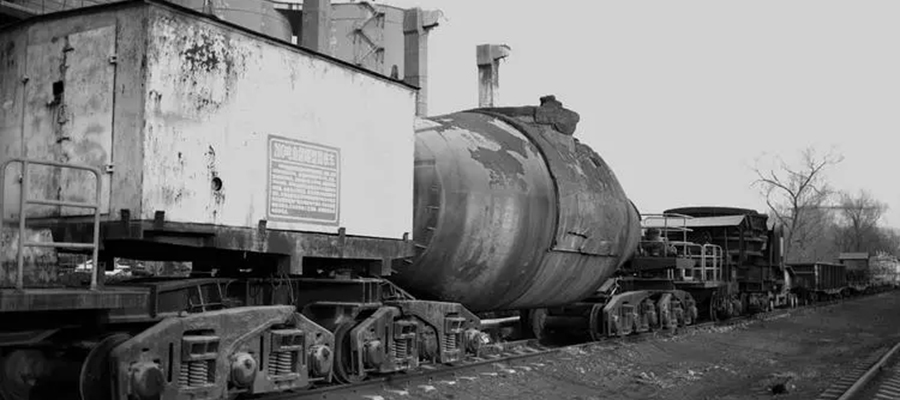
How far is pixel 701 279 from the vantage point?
62.4ft

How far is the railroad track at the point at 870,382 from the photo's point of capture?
32.3 ft

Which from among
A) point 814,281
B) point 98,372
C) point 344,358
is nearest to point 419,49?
point 814,281

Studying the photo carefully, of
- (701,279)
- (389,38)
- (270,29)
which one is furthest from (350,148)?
(389,38)

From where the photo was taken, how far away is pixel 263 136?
7.32 m

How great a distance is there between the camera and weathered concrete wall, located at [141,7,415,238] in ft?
21.2

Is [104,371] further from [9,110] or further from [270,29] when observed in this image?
[270,29]

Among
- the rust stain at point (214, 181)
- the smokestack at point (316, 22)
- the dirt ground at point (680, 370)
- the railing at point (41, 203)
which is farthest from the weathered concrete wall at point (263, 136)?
the smokestack at point (316, 22)

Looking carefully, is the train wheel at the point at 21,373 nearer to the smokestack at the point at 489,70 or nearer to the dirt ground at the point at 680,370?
the dirt ground at the point at 680,370

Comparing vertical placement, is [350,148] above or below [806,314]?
above

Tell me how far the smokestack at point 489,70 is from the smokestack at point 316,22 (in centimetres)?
2192

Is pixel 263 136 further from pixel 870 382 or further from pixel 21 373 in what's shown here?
pixel 870 382

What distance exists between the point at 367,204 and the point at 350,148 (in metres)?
0.66

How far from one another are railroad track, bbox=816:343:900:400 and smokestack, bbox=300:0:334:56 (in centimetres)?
2806

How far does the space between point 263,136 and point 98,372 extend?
2.45 meters
